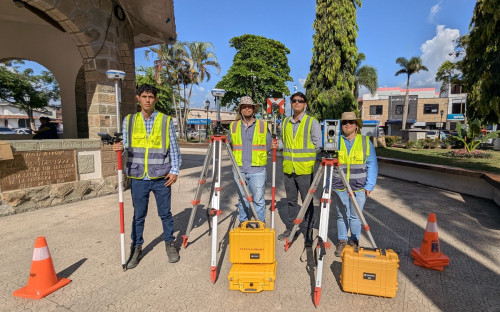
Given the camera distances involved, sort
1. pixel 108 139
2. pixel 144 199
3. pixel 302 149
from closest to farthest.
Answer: pixel 108 139, pixel 144 199, pixel 302 149

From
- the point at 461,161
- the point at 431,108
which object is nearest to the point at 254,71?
the point at 461,161

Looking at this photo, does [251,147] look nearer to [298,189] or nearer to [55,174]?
[298,189]

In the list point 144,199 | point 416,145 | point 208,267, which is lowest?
point 208,267

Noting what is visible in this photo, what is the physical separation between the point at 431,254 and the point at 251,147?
250 centimetres

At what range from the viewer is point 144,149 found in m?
3.24

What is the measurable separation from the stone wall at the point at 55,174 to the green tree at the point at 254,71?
26.7 m

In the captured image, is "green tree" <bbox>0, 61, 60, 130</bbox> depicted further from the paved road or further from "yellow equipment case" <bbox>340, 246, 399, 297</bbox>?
"yellow equipment case" <bbox>340, 246, 399, 297</bbox>

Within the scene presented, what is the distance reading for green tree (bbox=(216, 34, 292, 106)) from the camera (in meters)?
32.1

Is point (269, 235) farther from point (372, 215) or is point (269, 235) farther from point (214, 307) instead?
point (372, 215)

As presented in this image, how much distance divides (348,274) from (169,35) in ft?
28.4

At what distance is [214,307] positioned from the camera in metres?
2.53

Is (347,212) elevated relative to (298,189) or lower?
lower

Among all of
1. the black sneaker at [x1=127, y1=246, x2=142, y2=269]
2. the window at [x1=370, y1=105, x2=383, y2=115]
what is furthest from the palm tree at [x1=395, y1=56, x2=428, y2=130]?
the black sneaker at [x1=127, y1=246, x2=142, y2=269]

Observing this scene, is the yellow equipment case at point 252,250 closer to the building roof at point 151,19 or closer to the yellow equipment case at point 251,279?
the yellow equipment case at point 251,279
